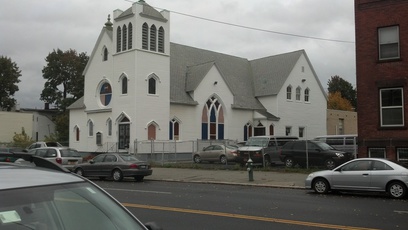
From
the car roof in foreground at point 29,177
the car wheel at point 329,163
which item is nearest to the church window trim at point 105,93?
the car wheel at point 329,163

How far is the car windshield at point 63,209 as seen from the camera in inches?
126

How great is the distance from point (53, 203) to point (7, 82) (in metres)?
73.3

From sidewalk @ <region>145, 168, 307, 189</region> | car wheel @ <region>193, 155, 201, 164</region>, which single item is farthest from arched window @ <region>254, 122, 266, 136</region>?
sidewalk @ <region>145, 168, 307, 189</region>

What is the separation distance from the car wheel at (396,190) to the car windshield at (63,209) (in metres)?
13.1

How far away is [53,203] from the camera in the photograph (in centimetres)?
356

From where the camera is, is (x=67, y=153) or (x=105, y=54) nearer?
(x=67, y=153)

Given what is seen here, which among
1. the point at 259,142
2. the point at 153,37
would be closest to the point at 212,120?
the point at 153,37

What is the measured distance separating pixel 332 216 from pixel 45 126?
68.0 metres

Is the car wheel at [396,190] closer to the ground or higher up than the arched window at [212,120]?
closer to the ground

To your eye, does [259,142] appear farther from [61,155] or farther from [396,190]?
[396,190]

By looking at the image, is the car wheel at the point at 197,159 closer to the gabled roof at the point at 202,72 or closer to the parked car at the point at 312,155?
the gabled roof at the point at 202,72

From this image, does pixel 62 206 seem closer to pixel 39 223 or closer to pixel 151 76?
pixel 39 223

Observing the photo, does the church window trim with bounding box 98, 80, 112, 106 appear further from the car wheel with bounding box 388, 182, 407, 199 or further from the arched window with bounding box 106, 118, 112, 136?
the car wheel with bounding box 388, 182, 407, 199

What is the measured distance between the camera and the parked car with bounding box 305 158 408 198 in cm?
1487
